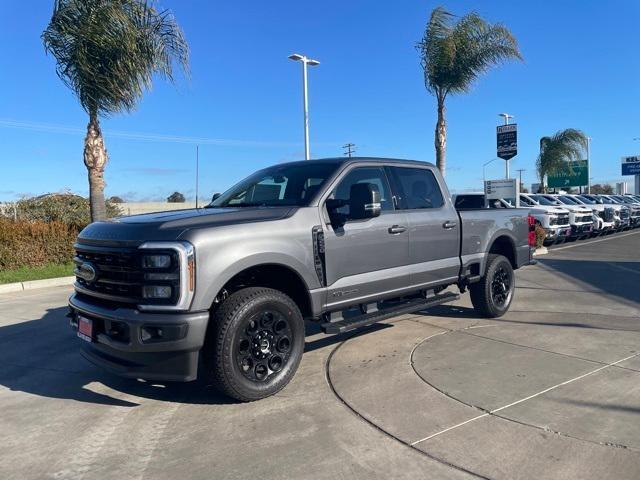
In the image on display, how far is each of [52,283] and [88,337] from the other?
8365mm

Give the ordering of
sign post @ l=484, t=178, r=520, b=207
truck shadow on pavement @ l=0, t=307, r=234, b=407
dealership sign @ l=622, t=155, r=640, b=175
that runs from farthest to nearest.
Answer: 1. dealership sign @ l=622, t=155, r=640, b=175
2. sign post @ l=484, t=178, r=520, b=207
3. truck shadow on pavement @ l=0, t=307, r=234, b=407

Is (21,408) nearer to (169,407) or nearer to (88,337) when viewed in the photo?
(88,337)

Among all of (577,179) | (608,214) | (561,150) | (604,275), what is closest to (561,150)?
(561,150)

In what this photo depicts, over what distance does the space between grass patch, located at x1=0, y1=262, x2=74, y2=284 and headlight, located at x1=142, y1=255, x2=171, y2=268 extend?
9.05 meters

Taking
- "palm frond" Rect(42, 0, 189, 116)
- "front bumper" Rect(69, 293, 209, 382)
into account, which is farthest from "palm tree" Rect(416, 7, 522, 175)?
"front bumper" Rect(69, 293, 209, 382)

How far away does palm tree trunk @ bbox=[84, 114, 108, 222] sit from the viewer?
1419cm

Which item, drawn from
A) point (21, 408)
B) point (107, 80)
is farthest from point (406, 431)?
point (107, 80)

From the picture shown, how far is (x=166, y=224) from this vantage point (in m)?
4.22

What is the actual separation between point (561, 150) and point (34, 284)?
30.1 meters

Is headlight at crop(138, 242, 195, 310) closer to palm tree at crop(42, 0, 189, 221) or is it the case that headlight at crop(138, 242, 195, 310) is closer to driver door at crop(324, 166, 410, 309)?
driver door at crop(324, 166, 410, 309)

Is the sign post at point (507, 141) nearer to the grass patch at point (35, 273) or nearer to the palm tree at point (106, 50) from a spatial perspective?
the palm tree at point (106, 50)

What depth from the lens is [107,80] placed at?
13297 millimetres

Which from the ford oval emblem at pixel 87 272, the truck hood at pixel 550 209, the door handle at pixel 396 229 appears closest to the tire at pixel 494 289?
the door handle at pixel 396 229

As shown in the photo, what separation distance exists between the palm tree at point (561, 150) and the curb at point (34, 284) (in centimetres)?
2912
